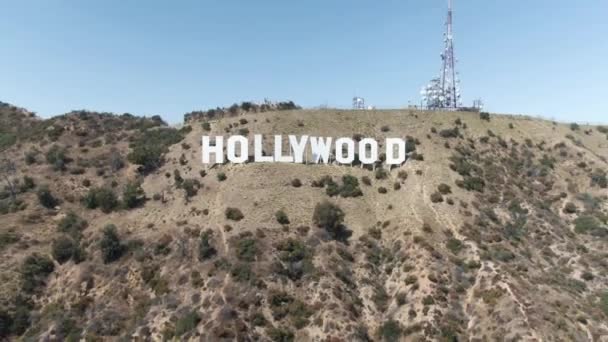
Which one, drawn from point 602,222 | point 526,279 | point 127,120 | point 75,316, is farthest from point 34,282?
point 602,222

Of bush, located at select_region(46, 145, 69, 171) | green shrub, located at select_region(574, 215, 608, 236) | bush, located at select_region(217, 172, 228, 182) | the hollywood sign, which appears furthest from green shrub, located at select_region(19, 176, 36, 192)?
green shrub, located at select_region(574, 215, 608, 236)

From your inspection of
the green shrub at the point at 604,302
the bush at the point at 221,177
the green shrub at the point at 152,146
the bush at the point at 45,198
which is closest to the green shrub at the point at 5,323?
the bush at the point at 45,198

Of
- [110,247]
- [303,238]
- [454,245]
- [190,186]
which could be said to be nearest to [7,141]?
[190,186]

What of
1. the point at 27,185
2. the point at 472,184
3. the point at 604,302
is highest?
the point at 472,184

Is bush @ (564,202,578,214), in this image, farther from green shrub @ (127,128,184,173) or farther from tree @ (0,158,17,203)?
tree @ (0,158,17,203)

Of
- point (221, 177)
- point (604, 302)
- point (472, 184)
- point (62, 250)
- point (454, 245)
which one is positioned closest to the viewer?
point (604, 302)

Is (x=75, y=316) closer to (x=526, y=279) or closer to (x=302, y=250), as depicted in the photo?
(x=302, y=250)

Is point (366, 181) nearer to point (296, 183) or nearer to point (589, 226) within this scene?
point (296, 183)

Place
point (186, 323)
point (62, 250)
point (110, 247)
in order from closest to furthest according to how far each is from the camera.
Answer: point (186, 323) < point (110, 247) < point (62, 250)
